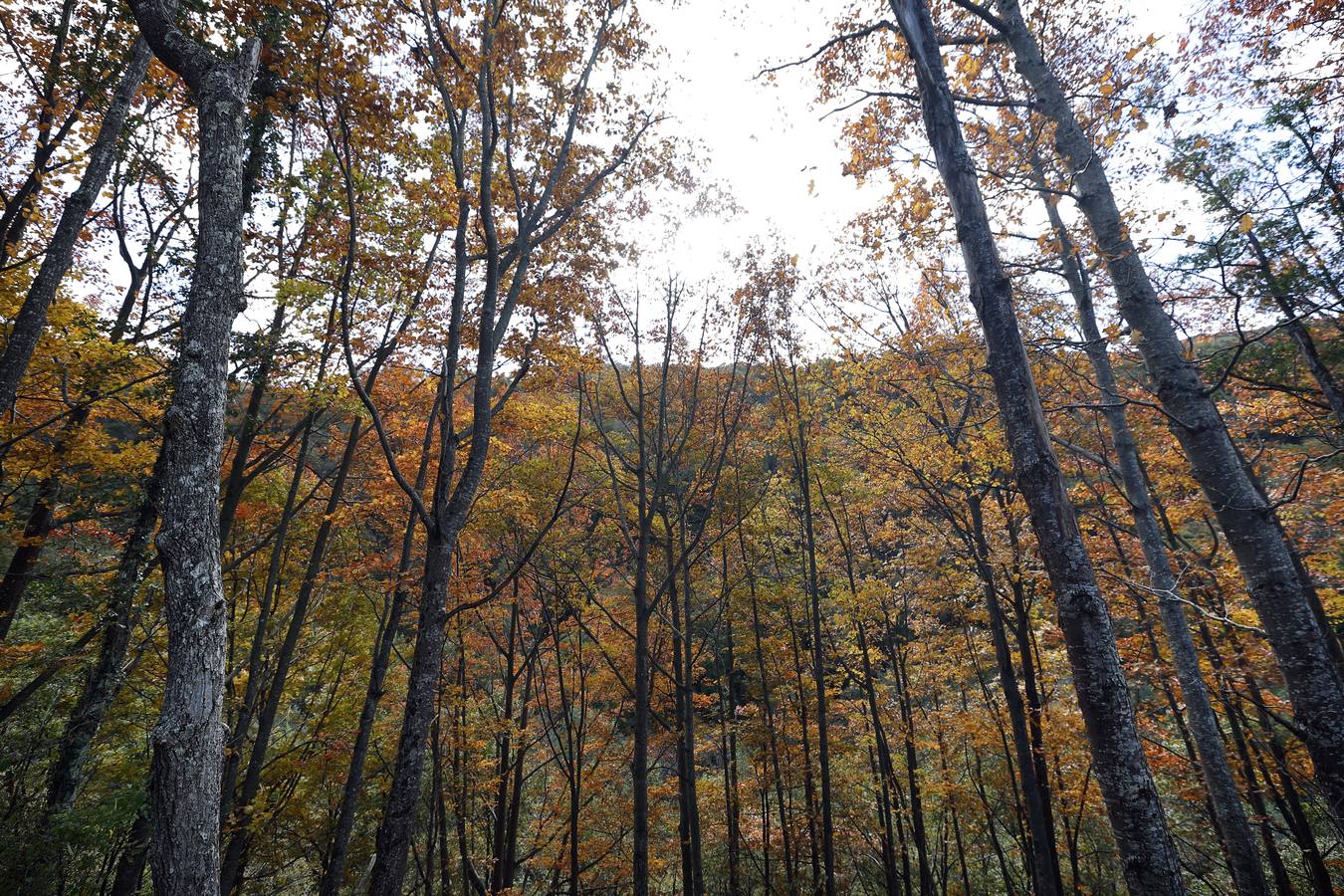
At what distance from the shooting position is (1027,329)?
712cm

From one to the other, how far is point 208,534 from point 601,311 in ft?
19.2

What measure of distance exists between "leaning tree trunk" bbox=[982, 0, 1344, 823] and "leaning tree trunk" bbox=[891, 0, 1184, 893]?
5.49 ft

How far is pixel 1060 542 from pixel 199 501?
176 inches

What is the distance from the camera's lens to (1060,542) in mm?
2541

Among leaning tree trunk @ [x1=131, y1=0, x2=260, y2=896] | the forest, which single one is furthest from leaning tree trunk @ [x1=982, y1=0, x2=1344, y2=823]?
leaning tree trunk @ [x1=131, y1=0, x2=260, y2=896]

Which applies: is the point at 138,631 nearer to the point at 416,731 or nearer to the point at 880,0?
the point at 416,731

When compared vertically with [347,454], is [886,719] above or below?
below

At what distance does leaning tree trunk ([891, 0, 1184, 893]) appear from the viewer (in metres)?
2.20

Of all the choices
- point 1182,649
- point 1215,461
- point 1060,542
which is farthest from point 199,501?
point 1182,649

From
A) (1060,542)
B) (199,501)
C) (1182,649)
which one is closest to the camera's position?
(1060,542)

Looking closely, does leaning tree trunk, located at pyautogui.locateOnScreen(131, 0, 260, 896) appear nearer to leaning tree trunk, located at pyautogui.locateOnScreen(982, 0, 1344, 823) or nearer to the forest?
the forest

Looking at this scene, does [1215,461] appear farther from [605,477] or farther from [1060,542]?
[605,477]

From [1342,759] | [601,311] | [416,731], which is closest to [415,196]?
[601,311]

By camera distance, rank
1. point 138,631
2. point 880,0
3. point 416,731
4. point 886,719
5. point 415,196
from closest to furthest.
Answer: point 416,731 → point 880,0 → point 415,196 → point 138,631 → point 886,719
